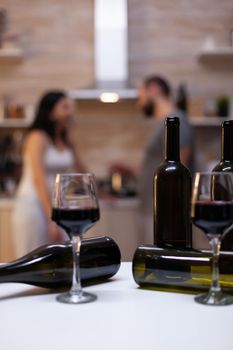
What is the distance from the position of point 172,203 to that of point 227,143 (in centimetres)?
17

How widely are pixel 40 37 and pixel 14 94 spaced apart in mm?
512

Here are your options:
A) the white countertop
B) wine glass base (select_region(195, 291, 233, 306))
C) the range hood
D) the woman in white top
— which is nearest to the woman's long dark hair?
the woman in white top

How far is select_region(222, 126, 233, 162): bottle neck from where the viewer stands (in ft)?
3.76

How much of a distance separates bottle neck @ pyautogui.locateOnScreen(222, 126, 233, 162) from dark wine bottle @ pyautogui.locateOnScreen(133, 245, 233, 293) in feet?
0.75

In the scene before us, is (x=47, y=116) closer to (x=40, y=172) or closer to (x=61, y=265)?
(x=40, y=172)

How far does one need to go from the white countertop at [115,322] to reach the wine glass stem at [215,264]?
0.04m

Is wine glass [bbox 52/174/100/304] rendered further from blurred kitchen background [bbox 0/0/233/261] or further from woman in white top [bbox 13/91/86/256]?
blurred kitchen background [bbox 0/0/233/261]

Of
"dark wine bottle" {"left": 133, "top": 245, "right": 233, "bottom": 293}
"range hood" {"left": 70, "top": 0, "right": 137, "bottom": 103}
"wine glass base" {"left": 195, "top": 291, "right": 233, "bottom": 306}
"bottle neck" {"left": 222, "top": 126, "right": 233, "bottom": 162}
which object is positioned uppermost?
"range hood" {"left": 70, "top": 0, "right": 137, "bottom": 103}

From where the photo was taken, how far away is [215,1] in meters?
4.80

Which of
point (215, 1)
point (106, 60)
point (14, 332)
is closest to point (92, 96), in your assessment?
point (106, 60)

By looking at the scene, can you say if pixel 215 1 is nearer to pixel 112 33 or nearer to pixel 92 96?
pixel 112 33

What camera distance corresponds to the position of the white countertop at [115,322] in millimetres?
768

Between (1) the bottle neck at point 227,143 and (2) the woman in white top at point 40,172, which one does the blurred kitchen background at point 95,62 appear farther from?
(1) the bottle neck at point 227,143

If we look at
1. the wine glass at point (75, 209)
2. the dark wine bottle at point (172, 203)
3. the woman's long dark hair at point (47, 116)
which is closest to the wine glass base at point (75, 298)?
the wine glass at point (75, 209)
